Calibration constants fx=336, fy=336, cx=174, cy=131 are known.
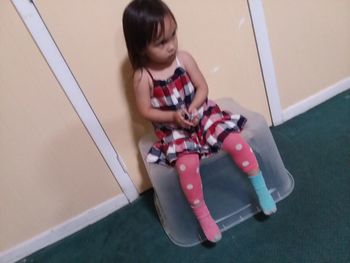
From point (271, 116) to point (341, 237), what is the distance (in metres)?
0.59

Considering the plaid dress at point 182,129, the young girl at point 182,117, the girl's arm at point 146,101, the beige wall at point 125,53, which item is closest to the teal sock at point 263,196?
the young girl at point 182,117

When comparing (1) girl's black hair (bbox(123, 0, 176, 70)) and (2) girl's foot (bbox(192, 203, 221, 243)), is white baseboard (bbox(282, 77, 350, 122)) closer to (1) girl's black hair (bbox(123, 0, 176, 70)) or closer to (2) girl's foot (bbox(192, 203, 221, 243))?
(2) girl's foot (bbox(192, 203, 221, 243))

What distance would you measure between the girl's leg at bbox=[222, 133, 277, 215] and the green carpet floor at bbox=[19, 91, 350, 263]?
6 centimetres

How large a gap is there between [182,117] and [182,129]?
0.29 ft

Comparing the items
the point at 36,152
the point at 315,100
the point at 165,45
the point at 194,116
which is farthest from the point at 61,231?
the point at 315,100

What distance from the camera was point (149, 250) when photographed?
110 centimetres

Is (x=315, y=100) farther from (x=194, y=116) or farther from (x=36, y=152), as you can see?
(x=36, y=152)

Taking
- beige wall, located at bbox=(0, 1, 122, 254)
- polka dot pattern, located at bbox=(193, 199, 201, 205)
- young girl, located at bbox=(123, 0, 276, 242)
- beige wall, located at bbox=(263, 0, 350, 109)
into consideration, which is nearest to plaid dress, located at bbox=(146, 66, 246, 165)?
young girl, located at bbox=(123, 0, 276, 242)

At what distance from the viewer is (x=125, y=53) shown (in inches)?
42.6

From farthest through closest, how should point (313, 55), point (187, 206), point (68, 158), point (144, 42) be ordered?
point (313, 55) < point (68, 158) < point (187, 206) < point (144, 42)

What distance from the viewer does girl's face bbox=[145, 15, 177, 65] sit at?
90 centimetres

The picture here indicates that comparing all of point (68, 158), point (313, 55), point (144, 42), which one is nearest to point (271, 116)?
point (313, 55)

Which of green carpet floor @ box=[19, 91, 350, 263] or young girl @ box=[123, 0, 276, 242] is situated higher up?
young girl @ box=[123, 0, 276, 242]

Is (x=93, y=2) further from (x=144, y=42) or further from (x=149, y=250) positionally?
(x=149, y=250)
